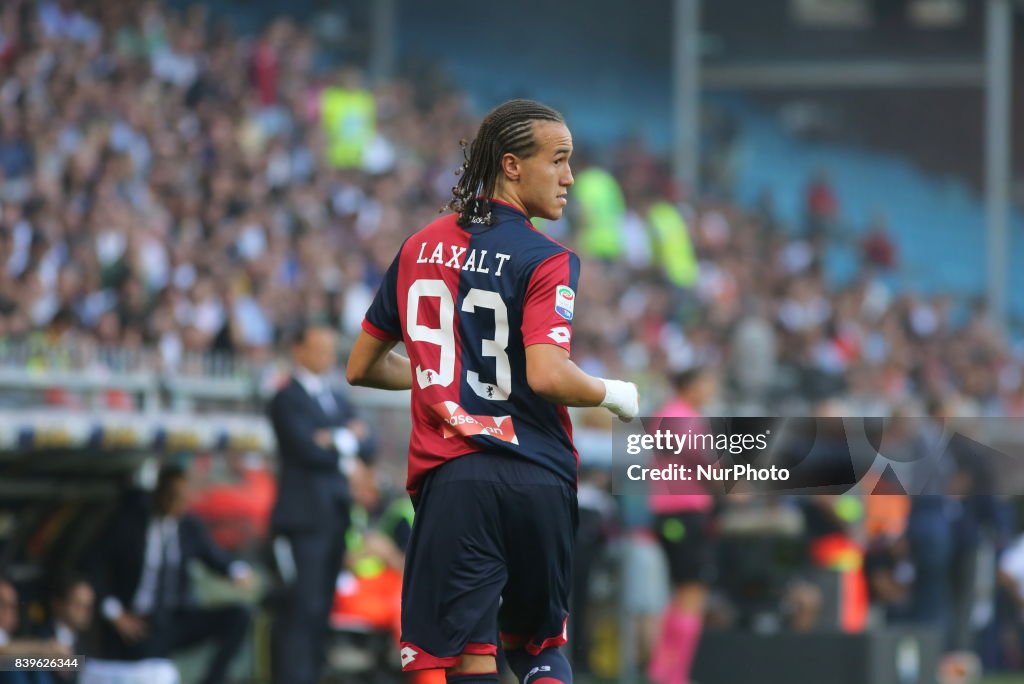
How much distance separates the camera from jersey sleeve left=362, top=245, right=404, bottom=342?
500 cm

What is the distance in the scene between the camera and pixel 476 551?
186 inches

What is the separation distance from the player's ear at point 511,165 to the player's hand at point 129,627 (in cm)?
463

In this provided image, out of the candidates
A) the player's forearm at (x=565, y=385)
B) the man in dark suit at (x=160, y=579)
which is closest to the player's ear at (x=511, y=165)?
the player's forearm at (x=565, y=385)

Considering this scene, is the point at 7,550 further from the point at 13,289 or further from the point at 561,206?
the point at 561,206

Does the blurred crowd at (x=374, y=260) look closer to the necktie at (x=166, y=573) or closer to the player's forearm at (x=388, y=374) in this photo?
the necktie at (x=166, y=573)

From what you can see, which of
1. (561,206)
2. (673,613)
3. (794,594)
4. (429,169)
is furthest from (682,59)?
(561,206)

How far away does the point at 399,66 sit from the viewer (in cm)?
2325

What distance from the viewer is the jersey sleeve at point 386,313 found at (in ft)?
16.4

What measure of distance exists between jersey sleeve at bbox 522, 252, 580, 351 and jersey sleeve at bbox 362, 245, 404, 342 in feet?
1.57

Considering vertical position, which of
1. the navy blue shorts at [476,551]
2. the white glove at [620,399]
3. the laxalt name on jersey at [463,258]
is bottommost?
the navy blue shorts at [476,551]

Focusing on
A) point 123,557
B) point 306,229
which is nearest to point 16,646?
point 123,557

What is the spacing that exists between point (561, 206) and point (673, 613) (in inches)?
222

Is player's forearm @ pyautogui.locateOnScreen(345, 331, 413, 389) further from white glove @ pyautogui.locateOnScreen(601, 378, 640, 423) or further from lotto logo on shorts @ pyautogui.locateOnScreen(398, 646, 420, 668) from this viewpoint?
lotto logo on shorts @ pyautogui.locateOnScreen(398, 646, 420, 668)

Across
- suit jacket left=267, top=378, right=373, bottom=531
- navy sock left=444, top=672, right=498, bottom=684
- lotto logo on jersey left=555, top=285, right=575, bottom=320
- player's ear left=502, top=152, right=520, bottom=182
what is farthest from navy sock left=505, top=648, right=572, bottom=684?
suit jacket left=267, top=378, right=373, bottom=531
